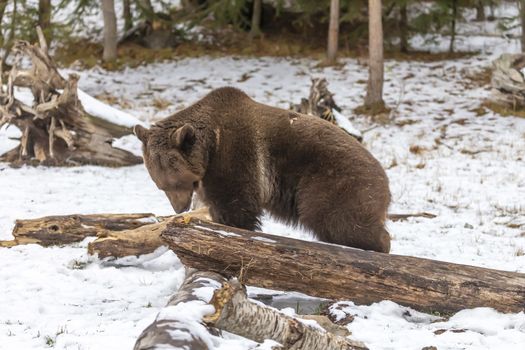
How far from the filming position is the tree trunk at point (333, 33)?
2043cm

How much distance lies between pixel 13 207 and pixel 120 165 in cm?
355

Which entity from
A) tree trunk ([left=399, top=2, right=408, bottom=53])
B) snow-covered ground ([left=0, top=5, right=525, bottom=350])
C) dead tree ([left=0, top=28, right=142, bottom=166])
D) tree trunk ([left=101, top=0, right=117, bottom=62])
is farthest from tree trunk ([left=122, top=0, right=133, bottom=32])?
dead tree ([left=0, top=28, right=142, bottom=166])

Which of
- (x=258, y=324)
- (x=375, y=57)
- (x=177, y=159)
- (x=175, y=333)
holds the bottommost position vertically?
(x=258, y=324)

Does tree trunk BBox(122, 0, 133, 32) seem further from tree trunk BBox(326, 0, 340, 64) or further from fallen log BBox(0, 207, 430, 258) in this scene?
fallen log BBox(0, 207, 430, 258)

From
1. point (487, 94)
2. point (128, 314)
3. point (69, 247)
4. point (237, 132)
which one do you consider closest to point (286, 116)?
point (237, 132)

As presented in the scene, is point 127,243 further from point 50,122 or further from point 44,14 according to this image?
point 44,14

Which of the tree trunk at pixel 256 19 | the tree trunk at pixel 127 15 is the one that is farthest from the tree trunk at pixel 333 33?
the tree trunk at pixel 127 15

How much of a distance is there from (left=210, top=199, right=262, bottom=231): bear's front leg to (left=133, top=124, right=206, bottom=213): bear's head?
1.17 ft

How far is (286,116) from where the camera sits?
6062 mm

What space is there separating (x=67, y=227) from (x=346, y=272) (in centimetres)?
392

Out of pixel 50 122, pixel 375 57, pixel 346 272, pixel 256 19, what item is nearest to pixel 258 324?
pixel 346 272

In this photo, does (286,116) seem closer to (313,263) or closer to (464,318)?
(313,263)

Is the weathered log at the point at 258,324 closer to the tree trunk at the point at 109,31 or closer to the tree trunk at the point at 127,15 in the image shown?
the tree trunk at the point at 109,31

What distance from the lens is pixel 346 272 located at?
5.27 metres
